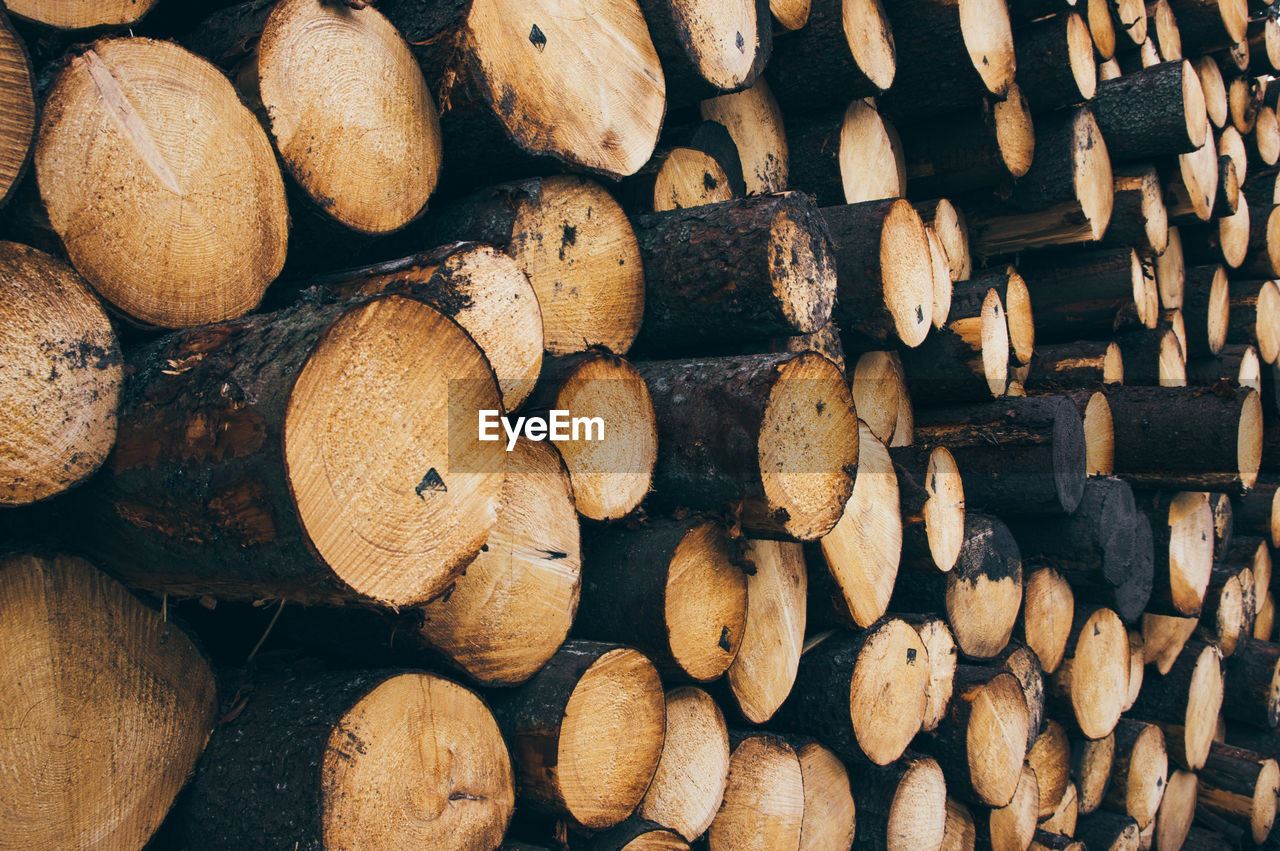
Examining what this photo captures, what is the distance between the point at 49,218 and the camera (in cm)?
128

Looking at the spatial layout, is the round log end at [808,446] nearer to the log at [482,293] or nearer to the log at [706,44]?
the log at [482,293]

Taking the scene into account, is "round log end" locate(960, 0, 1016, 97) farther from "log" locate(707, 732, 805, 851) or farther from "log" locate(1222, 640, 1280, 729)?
"log" locate(1222, 640, 1280, 729)

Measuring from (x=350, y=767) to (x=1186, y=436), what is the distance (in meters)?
3.59

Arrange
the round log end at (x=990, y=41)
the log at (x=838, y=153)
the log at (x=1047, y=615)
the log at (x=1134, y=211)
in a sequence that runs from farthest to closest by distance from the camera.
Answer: the log at (x=1134, y=211) < the log at (x=1047, y=615) < the round log end at (x=990, y=41) < the log at (x=838, y=153)

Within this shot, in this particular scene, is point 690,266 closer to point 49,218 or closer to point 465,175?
point 465,175

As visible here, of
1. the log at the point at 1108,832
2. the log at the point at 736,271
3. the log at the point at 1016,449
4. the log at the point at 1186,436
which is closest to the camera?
the log at the point at 736,271

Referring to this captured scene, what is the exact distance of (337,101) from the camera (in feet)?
5.27

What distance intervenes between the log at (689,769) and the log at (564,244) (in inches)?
34.2

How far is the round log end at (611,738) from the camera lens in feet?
5.24

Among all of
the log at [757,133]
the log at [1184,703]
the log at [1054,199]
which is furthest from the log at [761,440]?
the log at [1184,703]

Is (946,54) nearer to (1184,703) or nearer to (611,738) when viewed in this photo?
(611,738)

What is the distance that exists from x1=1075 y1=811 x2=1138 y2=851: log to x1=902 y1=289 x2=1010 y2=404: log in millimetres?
2071

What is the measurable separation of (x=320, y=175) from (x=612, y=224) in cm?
70

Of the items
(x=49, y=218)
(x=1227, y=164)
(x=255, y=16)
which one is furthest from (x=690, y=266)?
(x=1227, y=164)
